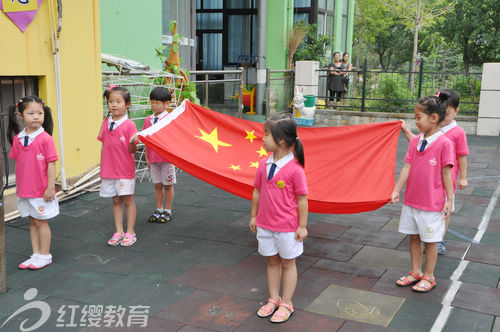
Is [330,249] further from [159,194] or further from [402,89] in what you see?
[402,89]

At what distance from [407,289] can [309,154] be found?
1.97 m

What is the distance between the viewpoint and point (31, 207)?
4953 mm

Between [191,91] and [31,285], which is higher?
[191,91]

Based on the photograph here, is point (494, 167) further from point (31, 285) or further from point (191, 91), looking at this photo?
point (31, 285)

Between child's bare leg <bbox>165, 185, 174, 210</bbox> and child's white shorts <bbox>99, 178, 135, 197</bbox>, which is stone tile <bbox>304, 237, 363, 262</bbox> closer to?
child's bare leg <bbox>165, 185, 174, 210</bbox>

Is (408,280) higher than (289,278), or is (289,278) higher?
(289,278)

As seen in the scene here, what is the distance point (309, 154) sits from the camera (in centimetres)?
595

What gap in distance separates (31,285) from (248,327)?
6.58ft

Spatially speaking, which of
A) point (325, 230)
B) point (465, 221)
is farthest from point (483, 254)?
point (325, 230)

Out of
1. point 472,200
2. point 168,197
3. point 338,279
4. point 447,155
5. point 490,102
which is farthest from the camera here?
point 490,102

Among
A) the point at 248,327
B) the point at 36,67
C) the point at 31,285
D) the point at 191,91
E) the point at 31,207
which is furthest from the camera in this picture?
the point at 191,91

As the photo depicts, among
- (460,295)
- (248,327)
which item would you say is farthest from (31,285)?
(460,295)

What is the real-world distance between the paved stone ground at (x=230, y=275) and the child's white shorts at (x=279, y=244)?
498mm

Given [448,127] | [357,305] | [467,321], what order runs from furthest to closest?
[448,127] → [357,305] → [467,321]
